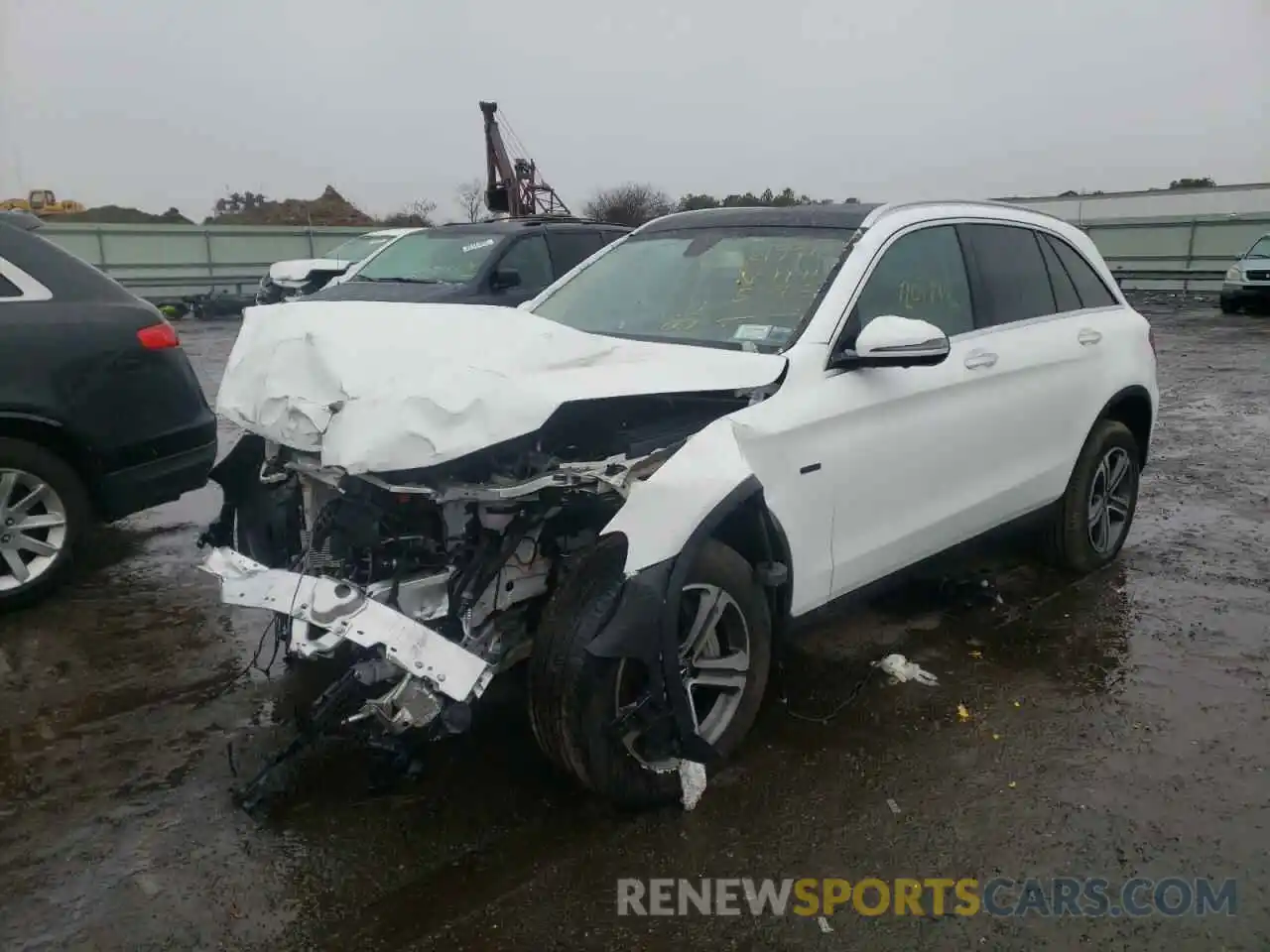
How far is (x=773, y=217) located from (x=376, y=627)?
2448 millimetres

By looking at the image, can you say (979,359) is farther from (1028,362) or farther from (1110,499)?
(1110,499)

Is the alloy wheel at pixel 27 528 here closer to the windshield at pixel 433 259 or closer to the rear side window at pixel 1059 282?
the rear side window at pixel 1059 282

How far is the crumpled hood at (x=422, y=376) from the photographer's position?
9.14ft

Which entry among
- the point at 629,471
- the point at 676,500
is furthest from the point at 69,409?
the point at 676,500

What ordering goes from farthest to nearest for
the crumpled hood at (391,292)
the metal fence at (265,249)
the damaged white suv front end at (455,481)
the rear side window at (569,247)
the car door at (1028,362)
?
1. the metal fence at (265,249)
2. the rear side window at (569,247)
3. the crumpled hood at (391,292)
4. the car door at (1028,362)
5. the damaged white suv front end at (455,481)

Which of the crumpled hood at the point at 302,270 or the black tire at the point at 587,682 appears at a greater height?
the crumpled hood at the point at 302,270

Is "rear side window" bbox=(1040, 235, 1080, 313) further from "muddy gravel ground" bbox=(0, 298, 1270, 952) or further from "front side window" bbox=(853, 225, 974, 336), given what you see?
"muddy gravel ground" bbox=(0, 298, 1270, 952)

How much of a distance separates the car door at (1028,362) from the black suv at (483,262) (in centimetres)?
506

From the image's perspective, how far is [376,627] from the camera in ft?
8.90

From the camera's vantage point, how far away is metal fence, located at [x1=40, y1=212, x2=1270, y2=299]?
2189 centimetres

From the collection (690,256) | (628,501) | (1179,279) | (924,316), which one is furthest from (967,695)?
(1179,279)

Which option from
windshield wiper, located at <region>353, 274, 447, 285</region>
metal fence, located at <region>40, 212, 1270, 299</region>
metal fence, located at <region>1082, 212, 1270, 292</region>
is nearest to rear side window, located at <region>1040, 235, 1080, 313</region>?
windshield wiper, located at <region>353, 274, 447, 285</region>

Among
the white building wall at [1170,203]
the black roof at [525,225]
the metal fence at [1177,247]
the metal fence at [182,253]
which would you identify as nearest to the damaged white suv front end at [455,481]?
the black roof at [525,225]

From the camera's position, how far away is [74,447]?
4.64 metres
